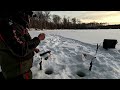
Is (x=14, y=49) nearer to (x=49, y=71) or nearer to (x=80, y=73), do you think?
(x=49, y=71)

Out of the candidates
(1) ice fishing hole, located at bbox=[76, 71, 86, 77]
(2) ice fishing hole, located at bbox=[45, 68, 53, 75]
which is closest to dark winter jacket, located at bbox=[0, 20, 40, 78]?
(2) ice fishing hole, located at bbox=[45, 68, 53, 75]

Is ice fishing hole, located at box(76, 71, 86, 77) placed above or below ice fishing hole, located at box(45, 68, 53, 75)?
below

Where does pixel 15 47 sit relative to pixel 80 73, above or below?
above

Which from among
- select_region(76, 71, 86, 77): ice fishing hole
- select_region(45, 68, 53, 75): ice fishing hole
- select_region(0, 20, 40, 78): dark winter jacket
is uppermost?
select_region(0, 20, 40, 78): dark winter jacket

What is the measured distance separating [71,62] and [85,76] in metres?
0.91

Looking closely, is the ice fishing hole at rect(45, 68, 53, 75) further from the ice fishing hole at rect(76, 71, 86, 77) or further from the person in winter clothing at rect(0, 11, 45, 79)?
the person in winter clothing at rect(0, 11, 45, 79)

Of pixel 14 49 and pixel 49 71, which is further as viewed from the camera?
pixel 49 71

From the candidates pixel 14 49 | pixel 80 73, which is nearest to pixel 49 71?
pixel 80 73

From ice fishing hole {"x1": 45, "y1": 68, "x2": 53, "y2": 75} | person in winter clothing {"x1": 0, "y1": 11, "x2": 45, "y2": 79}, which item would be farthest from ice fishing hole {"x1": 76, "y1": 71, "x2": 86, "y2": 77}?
person in winter clothing {"x1": 0, "y1": 11, "x2": 45, "y2": 79}

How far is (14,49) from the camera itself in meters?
1.70

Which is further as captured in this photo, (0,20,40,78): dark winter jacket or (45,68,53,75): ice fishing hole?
(45,68,53,75): ice fishing hole

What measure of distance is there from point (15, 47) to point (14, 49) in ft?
0.10

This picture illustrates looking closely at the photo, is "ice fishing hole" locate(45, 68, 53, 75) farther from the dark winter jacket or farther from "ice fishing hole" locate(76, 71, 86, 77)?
the dark winter jacket

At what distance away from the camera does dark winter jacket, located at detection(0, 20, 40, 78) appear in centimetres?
163
